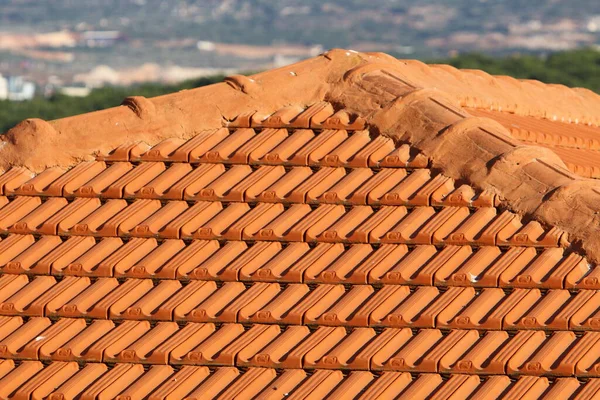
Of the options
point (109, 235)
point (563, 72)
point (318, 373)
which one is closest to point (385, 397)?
point (318, 373)

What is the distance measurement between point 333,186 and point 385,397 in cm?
178

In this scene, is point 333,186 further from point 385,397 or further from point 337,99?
point 385,397

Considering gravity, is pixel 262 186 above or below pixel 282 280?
above

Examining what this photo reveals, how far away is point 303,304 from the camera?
8.30m

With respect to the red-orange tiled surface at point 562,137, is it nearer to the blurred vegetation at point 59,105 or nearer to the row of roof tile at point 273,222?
the row of roof tile at point 273,222

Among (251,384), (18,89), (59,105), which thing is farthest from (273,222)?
(18,89)

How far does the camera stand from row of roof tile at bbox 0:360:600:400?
7.58 meters

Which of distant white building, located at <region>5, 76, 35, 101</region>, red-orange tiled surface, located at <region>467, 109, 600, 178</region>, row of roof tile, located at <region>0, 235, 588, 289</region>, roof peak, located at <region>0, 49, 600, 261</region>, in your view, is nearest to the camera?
row of roof tile, located at <region>0, 235, 588, 289</region>

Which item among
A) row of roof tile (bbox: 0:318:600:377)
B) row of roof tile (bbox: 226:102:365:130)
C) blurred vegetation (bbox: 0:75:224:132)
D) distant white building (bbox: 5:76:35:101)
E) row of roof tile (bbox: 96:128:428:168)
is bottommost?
row of roof tile (bbox: 0:318:600:377)

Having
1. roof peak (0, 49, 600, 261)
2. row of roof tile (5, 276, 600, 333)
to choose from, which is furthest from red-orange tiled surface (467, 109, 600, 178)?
row of roof tile (5, 276, 600, 333)

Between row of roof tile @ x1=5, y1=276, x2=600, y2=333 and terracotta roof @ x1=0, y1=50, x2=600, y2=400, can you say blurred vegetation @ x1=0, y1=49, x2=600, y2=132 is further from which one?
row of roof tile @ x1=5, y1=276, x2=600, y2=333

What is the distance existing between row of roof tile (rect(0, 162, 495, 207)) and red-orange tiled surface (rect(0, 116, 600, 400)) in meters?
0.01

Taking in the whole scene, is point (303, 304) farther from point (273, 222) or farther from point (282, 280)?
point (273, 222)

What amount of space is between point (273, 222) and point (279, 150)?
68 centimetres
